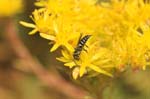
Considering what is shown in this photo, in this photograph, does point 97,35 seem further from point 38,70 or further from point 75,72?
point 38,70

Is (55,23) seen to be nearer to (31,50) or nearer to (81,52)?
(81,52)

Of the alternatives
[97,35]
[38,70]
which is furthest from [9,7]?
[97,35]

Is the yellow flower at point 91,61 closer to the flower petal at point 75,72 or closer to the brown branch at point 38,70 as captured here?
the flower petal at point 75,72

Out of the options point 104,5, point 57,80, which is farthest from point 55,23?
point 57,80

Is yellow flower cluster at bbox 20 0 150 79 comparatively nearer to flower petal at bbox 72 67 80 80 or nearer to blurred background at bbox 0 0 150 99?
flower petal at bbox 72 67 80 80

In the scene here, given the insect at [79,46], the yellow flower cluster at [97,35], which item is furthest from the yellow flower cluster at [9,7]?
the insect at [79,46]

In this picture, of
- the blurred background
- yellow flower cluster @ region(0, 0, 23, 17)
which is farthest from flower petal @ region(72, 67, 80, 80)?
yellow flower cluster @ region(0, 0, 23, 17)

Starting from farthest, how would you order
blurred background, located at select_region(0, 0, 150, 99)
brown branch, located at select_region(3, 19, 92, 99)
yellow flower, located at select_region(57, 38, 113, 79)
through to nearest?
brown branch, located at select_region(3, 19, 92, 99) < blurred background, located at select_region(0, 0, 150, 99) < yellow flower, located at select_region(57, 38, 113, 79)
